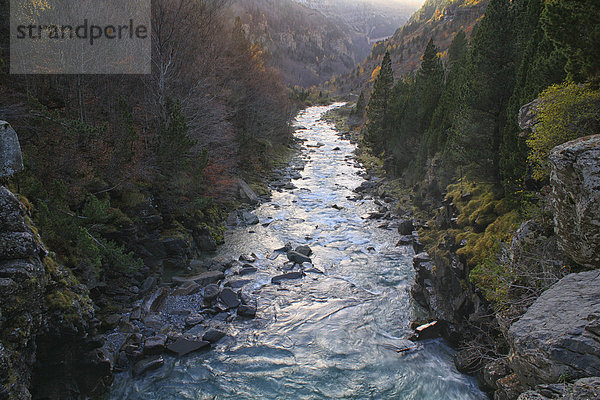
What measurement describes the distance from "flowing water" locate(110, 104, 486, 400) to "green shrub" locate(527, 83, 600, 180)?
708cm

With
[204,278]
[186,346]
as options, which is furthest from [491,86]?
[186,346]

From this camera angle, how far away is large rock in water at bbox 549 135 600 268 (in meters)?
6.69

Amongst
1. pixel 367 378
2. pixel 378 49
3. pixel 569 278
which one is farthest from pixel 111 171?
pixel 378 49

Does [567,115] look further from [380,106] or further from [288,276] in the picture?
[380,106]

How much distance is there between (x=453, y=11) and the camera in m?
111

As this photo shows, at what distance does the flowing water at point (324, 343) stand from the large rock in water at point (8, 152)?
21.3 ft

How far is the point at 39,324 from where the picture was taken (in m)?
8.13

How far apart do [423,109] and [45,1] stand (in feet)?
86.9

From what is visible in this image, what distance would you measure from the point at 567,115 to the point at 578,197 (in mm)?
2828

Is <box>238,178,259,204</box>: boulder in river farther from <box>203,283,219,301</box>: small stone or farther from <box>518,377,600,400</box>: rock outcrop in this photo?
<box>518,377,600,400</box>: rock outcrop

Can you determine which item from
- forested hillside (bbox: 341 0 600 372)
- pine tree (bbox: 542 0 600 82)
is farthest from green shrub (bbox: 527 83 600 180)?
pine tree (bbox: 542 0 600 82)

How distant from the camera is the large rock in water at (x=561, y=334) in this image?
19.3 feet

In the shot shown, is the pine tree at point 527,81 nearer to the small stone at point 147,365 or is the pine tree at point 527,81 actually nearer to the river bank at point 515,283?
the river bank at point 515,283

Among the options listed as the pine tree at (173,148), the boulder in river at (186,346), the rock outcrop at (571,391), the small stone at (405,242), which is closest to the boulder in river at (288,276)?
the boulder in river at (186,346)
